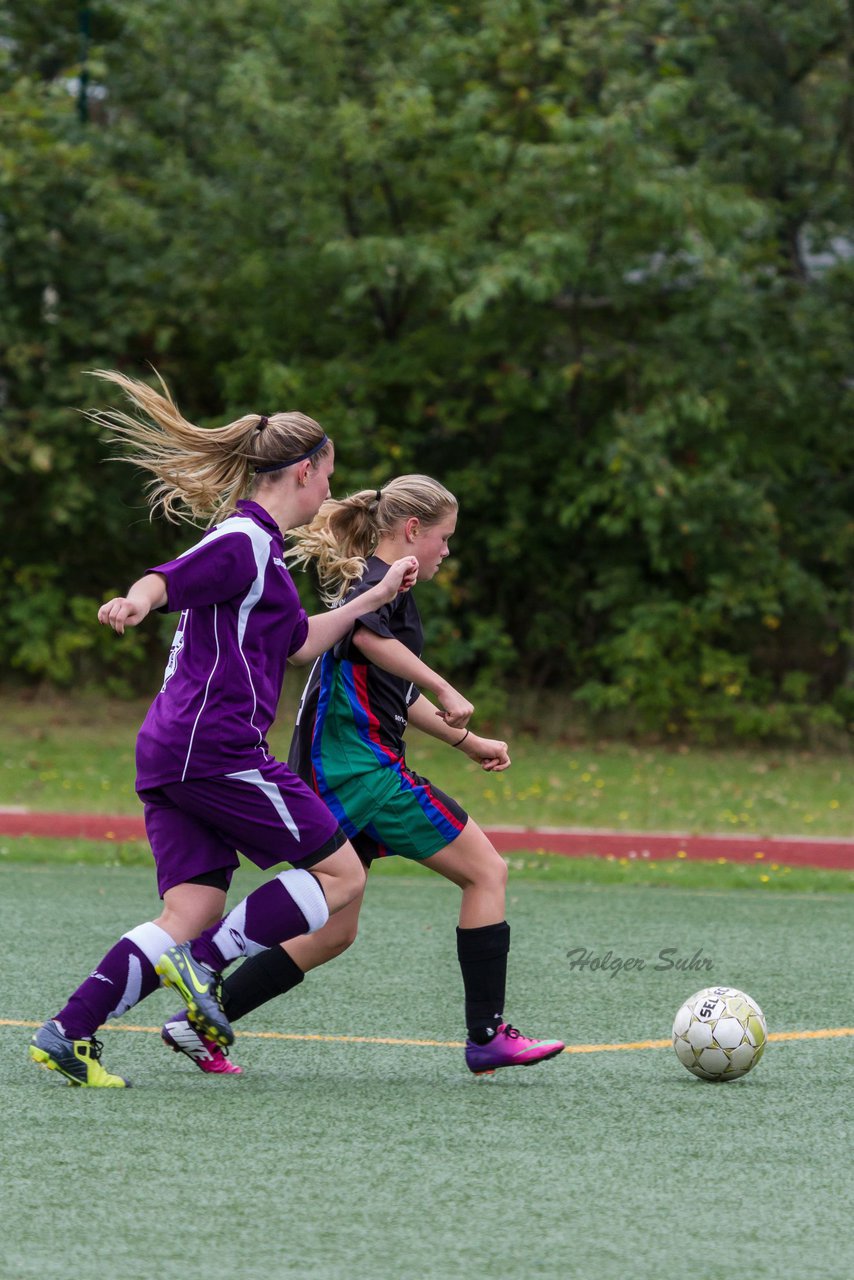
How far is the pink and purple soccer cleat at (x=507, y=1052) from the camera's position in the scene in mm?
4648

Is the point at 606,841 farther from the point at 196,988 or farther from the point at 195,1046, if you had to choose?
the point at 196,988

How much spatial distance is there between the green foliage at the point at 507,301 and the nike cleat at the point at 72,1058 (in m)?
9.38

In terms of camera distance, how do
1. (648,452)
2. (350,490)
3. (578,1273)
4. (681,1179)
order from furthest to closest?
(350,490) → (648,452) → (681,1179) → (578,1273)

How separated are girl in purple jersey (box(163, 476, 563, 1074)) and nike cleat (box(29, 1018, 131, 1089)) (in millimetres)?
225

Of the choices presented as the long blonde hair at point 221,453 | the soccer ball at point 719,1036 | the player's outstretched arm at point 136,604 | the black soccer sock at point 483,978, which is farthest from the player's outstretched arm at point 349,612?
the soccer ball at point 719,1036

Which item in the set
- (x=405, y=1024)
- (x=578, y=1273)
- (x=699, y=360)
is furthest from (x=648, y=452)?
(x=578, y=1273)

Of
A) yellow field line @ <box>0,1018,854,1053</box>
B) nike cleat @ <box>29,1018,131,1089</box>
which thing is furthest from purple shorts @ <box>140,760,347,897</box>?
yellow field line @ <box>0,1018,854,1053</box>

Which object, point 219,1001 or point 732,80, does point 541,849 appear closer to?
point 219,1001

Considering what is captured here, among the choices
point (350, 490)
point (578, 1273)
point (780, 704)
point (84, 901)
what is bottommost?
point (780, 704)

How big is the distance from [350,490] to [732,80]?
204 inches

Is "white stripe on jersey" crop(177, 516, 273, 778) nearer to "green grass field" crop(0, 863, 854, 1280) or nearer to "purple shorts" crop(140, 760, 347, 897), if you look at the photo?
"purple shorts" crop(140, 760, 347, 897)

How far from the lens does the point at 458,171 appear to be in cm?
1422

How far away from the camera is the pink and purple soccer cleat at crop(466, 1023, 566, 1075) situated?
4.65 metres

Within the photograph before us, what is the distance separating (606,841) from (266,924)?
6010 millimetres
